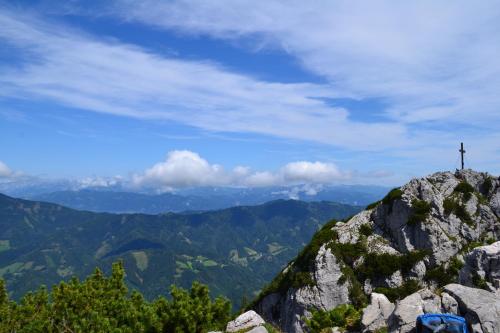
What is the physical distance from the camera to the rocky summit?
163ft

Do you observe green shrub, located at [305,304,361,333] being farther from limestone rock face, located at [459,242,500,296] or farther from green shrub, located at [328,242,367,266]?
green shrub, located at [328,242,367,266]

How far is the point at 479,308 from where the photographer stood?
19750mm

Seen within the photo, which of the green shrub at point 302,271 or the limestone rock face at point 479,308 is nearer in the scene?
the limestone rock face at point 479,308

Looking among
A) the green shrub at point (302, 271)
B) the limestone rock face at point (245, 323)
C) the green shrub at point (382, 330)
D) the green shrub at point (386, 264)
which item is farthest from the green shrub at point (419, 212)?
the green shrub at point (382, 330)

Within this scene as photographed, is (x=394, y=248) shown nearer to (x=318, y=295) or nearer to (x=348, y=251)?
(x=348, y=251)

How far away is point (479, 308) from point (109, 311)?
89.5 ft

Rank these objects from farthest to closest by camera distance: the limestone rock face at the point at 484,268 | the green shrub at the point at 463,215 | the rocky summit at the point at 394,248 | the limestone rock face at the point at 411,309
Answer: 1. the green shrub at the point at 463,215
2. the rocky summit at the point at 394,248
3. the limestone rock face at the point at 484,268
4. the limestone rock face at the point at 411,309

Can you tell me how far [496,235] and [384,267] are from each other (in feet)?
52.9

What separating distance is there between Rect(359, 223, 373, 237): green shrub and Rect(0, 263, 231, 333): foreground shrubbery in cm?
2954

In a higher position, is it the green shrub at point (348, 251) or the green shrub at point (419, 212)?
the green shrub at point (419, 212)

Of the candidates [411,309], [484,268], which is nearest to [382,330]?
[411,309]

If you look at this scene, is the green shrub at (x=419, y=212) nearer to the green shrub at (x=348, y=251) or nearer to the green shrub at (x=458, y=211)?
the green shrub at (x=458, y=211)

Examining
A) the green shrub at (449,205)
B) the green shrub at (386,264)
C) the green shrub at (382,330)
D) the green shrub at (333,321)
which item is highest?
the green shrub at (449,205)

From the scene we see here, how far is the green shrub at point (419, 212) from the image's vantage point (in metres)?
54.1
